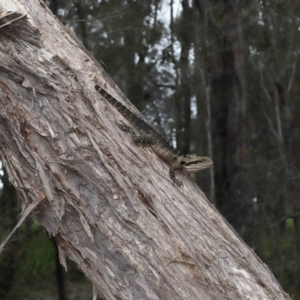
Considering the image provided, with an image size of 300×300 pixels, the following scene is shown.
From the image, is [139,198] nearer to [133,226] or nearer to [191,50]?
[133,226]

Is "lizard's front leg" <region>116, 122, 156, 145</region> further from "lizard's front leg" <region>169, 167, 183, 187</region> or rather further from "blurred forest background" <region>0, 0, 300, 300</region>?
"blurred forest background" <region>0, 0, 300, 300</region>

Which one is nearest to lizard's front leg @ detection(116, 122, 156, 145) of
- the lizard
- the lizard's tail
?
the lizard

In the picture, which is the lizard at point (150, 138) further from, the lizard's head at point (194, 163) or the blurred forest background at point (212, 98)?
the blurred forest background at point (212, 98)

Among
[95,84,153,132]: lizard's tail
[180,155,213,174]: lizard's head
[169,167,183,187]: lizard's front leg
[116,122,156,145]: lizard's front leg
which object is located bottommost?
[169,167,183,187]: lizard's front leg

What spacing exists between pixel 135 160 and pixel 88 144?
11.1 inches

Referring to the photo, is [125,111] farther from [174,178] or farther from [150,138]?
[174,178]

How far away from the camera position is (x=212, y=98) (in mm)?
12359

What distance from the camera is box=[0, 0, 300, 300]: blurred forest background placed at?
9297 mm

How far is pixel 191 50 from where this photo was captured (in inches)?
479

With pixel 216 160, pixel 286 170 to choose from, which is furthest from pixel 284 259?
pixel 216 160

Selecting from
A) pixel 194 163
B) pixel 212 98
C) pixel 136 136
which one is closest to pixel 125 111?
pixel 136 136

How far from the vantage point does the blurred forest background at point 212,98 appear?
930cm

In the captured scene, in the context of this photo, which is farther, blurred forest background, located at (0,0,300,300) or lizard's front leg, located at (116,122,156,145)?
blurred forest background, located at (0,0,300,300)

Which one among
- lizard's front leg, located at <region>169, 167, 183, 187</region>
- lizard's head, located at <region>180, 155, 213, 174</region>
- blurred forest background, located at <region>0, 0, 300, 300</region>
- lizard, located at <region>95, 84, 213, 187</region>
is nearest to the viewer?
lizard's front leg, located at <region>169, 167, 183, 187</region>
